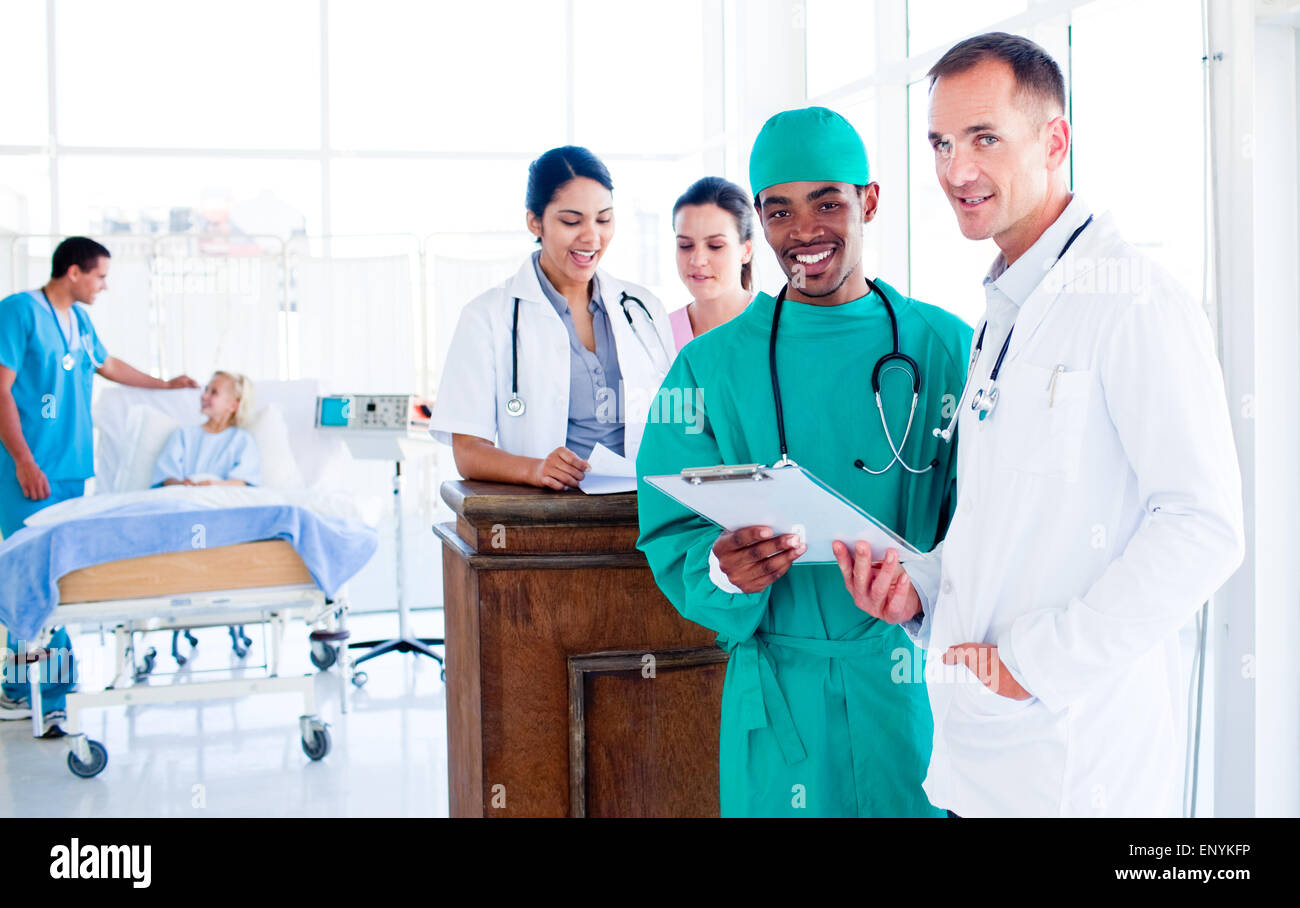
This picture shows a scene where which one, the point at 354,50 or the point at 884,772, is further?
the point at 354,50

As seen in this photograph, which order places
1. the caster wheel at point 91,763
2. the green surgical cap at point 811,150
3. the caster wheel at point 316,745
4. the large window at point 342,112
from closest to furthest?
the green surgical cap at point 811,150 → the caster wheel at point 91,763 → the caster wheel at point 316,745 → the large window at point 342,112

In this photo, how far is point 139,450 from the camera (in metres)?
5.04

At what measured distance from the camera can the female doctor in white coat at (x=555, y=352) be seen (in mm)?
2402

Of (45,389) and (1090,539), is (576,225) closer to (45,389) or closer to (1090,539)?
(1090,539)

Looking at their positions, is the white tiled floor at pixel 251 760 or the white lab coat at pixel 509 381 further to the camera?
the white tiled floor at pixel 251 760

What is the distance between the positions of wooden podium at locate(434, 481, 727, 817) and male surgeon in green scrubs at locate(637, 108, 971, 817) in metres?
0.20

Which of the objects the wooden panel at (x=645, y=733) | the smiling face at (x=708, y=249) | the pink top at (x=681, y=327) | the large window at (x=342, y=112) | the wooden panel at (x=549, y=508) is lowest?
the wooden panel at (x=645, y=733)

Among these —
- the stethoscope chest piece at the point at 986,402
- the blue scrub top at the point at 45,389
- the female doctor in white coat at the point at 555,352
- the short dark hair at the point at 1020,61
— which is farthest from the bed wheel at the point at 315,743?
the short dark hair at the point at 1020,61

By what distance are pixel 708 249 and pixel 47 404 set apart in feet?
9.80

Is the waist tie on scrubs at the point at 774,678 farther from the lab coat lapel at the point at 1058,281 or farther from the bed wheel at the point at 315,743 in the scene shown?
the bed wheel at the point at 315,743
